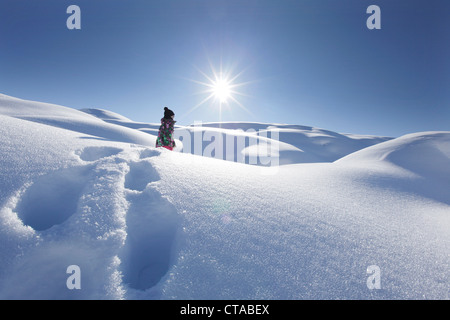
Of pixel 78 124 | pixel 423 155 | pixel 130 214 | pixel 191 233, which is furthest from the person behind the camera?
pixel 78 124

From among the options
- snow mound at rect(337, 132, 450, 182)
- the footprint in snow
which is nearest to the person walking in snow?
the footprint in snow

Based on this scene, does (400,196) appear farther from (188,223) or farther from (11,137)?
(11,137)

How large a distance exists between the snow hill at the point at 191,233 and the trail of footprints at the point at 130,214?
0.03ft

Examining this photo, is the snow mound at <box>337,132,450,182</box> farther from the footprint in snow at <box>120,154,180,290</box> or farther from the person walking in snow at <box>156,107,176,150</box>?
the person walking in snow at <box>156,107,176,150</box>

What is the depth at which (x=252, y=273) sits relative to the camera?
1443mm

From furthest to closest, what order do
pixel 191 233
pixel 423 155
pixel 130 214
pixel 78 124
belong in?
pixel 78 124 < pixel 423 155 < pixel 130 214 < pixel 191 233

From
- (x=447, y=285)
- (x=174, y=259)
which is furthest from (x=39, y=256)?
(x=447, y=285)

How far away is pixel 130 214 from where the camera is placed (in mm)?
1854

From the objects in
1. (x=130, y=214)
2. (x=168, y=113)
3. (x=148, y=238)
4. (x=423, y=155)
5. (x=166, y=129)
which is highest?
(x=168, y=113)

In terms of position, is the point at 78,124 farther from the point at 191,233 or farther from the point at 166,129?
the point at 191,233

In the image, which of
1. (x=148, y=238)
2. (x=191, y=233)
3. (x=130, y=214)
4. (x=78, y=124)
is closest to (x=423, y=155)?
(x=191, y=233)

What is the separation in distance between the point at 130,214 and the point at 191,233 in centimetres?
66

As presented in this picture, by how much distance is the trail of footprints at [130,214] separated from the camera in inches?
60.4

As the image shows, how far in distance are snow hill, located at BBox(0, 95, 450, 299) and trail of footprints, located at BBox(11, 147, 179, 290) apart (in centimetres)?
1
